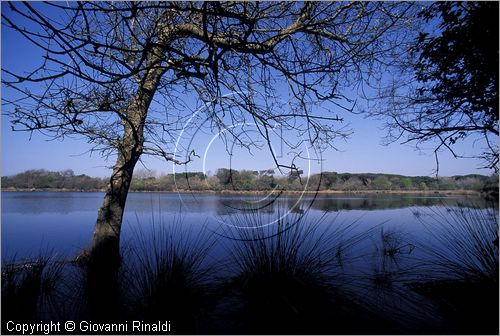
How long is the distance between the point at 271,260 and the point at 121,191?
82.4 inches

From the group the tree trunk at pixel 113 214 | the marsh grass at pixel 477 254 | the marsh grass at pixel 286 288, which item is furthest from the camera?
the tree trunk at pixel 113 214

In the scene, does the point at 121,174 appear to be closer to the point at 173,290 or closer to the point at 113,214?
the point at 113,214

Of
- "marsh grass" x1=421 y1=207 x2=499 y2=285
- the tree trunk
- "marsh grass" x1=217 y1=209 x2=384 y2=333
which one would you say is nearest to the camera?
"marsh grass" x1=217 y1=209 x2=384 y2=333

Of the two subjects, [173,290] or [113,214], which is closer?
[173,290]

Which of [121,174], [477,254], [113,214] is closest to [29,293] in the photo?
[113,214]

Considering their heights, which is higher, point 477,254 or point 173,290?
point 477,254

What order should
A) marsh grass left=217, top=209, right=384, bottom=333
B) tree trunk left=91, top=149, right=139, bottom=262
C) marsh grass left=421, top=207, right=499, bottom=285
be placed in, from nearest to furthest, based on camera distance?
marsh grass left=217, top=209, right=384, bottom=333, marsh grass left=421, top=207, right=499, bottom=285, tree trunk left=91, top=149, right=139, bottom=262

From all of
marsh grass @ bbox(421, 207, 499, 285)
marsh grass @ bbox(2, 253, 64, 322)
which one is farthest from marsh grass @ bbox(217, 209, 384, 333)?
marsh grass @ bbox(2, 253, 64, 322)

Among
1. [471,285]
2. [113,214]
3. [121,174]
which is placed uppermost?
[121,174]

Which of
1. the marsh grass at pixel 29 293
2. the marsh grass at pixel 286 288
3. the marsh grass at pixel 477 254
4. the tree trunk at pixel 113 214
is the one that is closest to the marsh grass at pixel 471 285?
the marsh grass at pixel 477 254

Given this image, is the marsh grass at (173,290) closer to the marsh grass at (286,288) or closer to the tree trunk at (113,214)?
the marsh grass at (286,288)

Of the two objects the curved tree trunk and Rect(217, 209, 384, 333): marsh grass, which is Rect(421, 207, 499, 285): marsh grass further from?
the curved tree trunk

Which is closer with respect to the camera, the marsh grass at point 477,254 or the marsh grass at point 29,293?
the marsh grass at point 29,293

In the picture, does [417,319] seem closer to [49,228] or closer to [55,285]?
[55,285]
